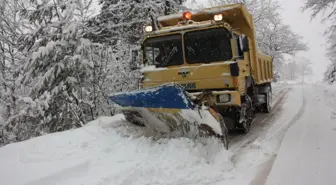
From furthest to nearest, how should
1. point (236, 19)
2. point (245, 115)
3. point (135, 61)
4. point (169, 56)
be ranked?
point (236, 19) < point (135, 61) < point (245, 115) < point (169, 56)

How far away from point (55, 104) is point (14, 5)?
774 cm

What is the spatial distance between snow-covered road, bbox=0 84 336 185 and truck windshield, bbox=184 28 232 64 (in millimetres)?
1822

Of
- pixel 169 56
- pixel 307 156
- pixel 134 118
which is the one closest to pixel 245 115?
pixel 307 156

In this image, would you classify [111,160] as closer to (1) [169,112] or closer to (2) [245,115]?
(1) [169,112]

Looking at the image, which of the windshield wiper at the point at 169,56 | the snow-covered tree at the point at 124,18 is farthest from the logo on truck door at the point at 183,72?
the snow-covered tree at the point at 124,18

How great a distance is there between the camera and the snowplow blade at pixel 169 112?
457 cm

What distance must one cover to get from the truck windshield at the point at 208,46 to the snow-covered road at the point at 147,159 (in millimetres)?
1822

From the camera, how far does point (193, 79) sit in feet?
19.2

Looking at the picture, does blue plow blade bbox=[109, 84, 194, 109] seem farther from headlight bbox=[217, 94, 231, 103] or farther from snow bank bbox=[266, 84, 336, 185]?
snow bank bbox=[266, 84, 336, 185]

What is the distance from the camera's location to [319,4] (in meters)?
10.9

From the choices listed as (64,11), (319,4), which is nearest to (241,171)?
(64,11)

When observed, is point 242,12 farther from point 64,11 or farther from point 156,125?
point 64,11

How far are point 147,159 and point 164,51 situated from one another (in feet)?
9.18

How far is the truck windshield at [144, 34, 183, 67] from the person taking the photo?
20.3ft
